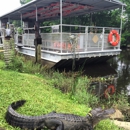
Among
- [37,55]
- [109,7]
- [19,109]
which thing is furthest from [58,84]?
[109,7]

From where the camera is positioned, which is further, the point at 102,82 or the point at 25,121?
the point at 102,82

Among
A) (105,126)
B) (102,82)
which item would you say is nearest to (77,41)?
(102,82)

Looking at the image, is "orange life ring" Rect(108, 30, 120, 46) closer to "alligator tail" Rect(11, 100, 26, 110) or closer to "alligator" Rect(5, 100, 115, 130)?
"alligator tail" Rect(11, 100, 26, 110)

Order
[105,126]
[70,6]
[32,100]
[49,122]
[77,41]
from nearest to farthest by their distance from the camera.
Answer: [49,122]
[105,126]
[32,100]
[77,41]
[70,6]

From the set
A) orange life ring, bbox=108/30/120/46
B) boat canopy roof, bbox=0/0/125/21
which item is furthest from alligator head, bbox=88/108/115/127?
orange life ring, bbox=108/30/120/46

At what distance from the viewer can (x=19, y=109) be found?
310cm

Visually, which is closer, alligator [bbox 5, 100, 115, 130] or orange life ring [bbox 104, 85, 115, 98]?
alligator [bbox 5, 100, 115, 130]

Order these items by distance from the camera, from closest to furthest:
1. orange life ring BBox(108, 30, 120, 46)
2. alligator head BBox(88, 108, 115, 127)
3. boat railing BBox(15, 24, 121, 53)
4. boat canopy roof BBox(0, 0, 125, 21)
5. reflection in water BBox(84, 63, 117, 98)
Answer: alligator head BBox(88, 108, 115, 127) → reflection in water BBox(84, 63, 117, 98) → boat railing BBox(15, 24, 121, 53) → boat canopy roof BBox(0, 0, 125, 21) → orange life ring BBox(108, 30, 120, 46)

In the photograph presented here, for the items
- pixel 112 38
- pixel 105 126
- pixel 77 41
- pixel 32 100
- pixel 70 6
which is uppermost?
pixel 70 6

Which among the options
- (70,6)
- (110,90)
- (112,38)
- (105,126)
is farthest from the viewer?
(70,6)

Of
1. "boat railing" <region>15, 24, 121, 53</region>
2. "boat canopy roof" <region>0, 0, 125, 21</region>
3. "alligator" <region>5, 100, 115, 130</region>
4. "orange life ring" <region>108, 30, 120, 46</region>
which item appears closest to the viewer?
"alligator" <region>5, 100, 115, 130</region>

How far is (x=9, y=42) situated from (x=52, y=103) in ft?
12.3

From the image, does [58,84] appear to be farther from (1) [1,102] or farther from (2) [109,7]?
(2) [109,7]

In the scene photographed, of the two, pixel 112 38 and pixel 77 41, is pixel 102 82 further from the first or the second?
pixel 112 38
